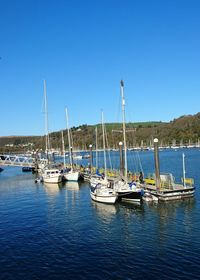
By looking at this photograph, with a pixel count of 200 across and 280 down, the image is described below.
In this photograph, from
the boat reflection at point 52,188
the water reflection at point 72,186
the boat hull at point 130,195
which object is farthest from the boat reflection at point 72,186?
the boat hull at point 130,195

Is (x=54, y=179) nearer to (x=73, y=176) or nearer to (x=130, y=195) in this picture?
(x=73, y=176)

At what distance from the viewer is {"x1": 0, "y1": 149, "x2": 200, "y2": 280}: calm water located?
26.4 metres

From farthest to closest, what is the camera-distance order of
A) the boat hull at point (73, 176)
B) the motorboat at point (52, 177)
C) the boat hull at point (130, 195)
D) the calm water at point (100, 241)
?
1. the boat hull at point (73, 176)
2. the motorboat at point (52, 177)
3. the boat hull at point (130, 195)
4. the calm water at point (100, 241)

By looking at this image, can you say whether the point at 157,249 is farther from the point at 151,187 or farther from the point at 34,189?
the point at 34,189

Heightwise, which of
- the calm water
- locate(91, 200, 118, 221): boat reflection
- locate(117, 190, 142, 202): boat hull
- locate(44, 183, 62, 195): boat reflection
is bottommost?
the calm water

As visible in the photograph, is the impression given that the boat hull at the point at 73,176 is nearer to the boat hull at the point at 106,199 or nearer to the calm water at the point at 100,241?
the calm water at the point at 100,241

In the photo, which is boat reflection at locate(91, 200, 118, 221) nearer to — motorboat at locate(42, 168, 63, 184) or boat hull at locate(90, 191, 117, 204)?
boat hull at locate(90, 191, 117, 204)

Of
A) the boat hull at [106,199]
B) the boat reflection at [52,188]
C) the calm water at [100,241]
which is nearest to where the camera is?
the calm water at [100,241]

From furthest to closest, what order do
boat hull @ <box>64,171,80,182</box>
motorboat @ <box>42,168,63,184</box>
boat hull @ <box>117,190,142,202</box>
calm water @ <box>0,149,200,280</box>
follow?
boat hull @ <box>64,171,80,182</box> < motorboat @ <box>42,168,63,184</box> < boat hull @ <box>117,190,142,202</box> < calm water @ <box>0,149,200,280</box>

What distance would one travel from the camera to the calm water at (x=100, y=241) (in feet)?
86.5

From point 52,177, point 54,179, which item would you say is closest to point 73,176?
point 54,179

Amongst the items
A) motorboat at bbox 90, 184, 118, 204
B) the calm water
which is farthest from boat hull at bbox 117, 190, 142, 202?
the calm water

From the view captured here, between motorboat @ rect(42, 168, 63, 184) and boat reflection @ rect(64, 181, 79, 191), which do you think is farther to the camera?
motorboat @ rect(42, 168, 63, 184)

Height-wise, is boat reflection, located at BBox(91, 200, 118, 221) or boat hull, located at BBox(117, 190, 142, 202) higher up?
boat hull, located at BBox(117, 190, 142, 202)
